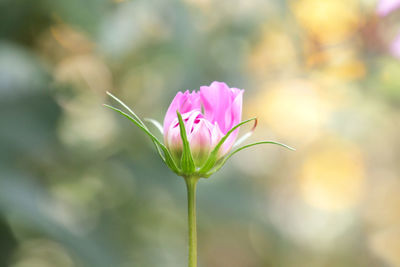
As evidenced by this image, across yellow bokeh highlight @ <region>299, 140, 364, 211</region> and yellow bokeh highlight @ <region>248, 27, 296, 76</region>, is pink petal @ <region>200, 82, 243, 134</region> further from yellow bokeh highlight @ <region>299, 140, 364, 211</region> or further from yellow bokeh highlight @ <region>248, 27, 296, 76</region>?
yellow bokeh highlight @ <region>299, 140, 364, 211</region>

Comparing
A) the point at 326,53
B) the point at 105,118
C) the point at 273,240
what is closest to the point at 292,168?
the point at 273,240

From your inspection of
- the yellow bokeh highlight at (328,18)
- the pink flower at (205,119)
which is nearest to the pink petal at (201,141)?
the pink flower at (205,119)

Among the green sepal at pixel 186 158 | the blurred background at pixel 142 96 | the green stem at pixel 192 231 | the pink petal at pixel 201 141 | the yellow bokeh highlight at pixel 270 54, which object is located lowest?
the green stem at pixel 192 231

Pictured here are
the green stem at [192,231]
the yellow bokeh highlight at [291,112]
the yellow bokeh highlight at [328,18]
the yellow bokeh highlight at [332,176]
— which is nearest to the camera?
the green stem at [192,231]

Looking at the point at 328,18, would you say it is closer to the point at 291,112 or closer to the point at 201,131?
the point at 291,112

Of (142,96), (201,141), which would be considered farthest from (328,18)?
(201,141)

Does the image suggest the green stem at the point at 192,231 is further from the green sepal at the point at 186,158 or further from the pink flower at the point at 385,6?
the pink flower at the point at 385,6

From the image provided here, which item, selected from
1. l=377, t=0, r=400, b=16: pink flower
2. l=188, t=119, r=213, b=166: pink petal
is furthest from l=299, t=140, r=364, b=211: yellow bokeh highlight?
l=188, t=119, r=213, b=166: pink petal
